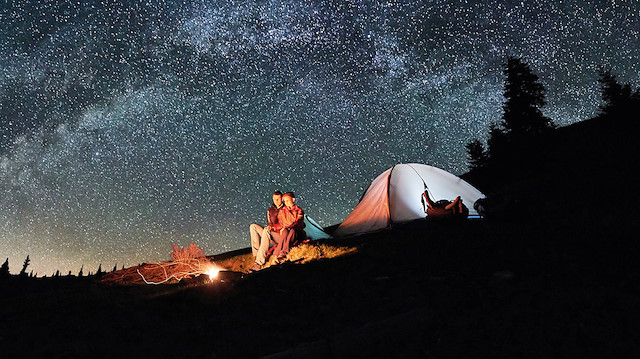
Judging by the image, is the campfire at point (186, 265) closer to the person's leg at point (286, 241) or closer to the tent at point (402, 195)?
the person's leg at point (286, 241)

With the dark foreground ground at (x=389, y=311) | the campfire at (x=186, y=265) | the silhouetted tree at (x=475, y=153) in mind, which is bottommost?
the dark foreground ground at (x=389, y=311)

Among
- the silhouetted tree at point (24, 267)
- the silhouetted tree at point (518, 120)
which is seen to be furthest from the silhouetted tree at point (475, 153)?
the silhouetted tree at point (24, 267)

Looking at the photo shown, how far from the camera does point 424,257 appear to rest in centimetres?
632

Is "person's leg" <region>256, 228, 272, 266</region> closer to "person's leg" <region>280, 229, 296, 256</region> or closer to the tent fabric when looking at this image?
"person's leg" <region>280, 229, 296, 256</region>

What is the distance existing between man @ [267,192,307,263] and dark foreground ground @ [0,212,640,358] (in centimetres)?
150

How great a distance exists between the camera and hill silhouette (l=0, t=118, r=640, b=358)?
3107 mm

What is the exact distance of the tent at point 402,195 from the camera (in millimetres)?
10750

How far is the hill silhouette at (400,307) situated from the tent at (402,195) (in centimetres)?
294

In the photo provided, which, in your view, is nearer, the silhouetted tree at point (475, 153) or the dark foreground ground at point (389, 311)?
the dark foreground ground at point (389, 311)

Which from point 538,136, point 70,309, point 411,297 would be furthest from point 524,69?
point 70,309

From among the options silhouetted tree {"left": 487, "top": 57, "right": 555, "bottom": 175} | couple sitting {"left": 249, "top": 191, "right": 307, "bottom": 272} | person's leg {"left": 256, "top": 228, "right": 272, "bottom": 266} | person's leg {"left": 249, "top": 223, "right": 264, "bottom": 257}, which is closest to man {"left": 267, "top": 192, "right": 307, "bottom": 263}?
couple sitting {"left": 249, "top": 191, "right": 307, "bottom": 272}

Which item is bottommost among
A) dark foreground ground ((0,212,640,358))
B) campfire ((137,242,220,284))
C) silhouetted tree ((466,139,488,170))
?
dark foreground ground ((0,212,640,358))

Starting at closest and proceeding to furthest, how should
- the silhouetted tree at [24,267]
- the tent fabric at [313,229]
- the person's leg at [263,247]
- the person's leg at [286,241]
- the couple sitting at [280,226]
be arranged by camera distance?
the person's leg at [286,241]
the couple sitting at [280,226]
the person's leg at [263,247]
the tent fabric at [313,229]
the silhouetted tree at [24,267]

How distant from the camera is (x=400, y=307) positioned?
160 inches
